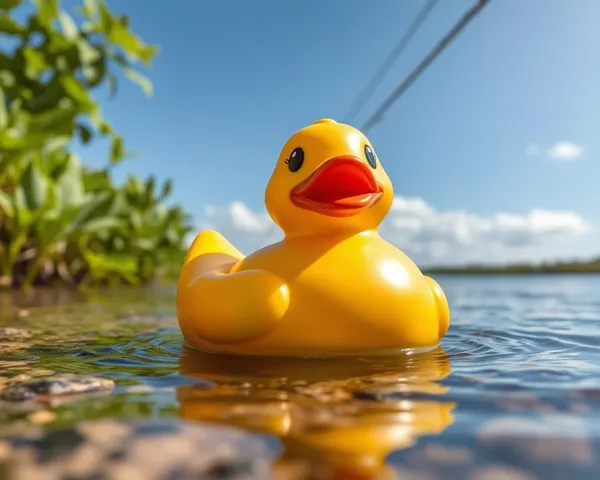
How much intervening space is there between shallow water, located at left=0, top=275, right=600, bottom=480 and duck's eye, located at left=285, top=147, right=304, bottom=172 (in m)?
0.92

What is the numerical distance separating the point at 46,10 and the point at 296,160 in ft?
26.9

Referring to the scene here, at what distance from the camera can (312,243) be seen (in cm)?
258

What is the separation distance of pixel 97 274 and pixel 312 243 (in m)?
8.16

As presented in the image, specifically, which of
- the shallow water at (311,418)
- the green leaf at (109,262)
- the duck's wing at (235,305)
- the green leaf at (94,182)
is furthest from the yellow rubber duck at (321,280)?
the green leaf at (109,262)

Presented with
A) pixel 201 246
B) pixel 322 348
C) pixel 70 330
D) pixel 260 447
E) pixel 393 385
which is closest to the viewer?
pixel 260 447

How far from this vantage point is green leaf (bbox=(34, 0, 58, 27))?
890cm

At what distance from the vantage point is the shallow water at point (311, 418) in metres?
1.08

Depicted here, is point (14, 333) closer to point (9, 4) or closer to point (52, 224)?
point (52, 224)

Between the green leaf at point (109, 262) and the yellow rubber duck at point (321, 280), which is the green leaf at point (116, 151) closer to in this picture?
the green leaf at point (109, 262)

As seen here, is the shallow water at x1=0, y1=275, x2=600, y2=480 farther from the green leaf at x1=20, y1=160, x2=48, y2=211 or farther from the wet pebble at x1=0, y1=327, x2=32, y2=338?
the green leaf at x1=20, y1=160, x2=48, y2=211

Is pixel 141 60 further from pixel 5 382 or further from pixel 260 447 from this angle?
pixel 260 447

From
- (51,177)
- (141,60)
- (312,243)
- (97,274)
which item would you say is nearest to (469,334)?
(312,243)

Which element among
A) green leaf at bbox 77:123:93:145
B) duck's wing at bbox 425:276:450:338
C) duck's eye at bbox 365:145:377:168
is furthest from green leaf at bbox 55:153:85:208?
duck's wing at bbox 425:276:450:338

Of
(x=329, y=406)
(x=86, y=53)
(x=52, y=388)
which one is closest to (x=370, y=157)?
(x=329, y=406)
